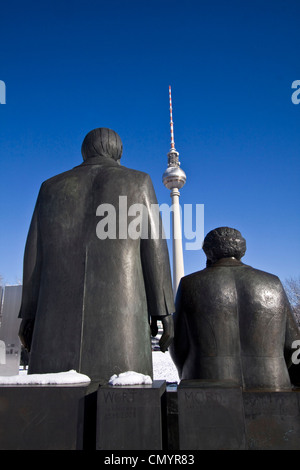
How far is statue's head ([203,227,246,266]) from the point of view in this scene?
12.9ft

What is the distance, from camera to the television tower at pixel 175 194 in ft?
175

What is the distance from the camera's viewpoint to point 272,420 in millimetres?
2535

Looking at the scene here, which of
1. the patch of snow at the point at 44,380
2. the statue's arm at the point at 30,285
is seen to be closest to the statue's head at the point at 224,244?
the statue's arm at the point at 30,285

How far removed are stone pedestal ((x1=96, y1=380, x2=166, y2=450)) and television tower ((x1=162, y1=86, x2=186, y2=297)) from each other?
48.9 meters

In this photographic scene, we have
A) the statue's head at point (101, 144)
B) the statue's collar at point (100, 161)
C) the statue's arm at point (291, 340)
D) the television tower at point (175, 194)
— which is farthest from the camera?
the television tower at point (175, 194)

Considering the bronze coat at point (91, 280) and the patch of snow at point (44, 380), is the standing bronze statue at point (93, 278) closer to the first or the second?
the bronze coat at point (91, 280)

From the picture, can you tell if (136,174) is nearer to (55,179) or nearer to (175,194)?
(55,179)

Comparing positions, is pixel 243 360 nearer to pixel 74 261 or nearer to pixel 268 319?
pixel 268 319

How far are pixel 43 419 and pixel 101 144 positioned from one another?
2.65 m

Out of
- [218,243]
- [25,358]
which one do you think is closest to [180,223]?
[25,358]

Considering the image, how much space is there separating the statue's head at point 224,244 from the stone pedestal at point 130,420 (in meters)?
1.90

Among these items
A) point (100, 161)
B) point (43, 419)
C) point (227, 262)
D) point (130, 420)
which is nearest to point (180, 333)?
point (227, 262)

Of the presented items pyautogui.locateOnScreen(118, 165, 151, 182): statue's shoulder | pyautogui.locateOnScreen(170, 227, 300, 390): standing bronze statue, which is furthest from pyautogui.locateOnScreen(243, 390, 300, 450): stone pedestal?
pyautogui.locateOnScreen(118, 165, 151, 182): statue's shoulder

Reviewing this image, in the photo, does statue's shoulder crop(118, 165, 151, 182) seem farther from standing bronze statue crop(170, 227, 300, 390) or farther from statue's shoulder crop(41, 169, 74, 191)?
standing bronze statue crop(170, 227, 300, 390)
